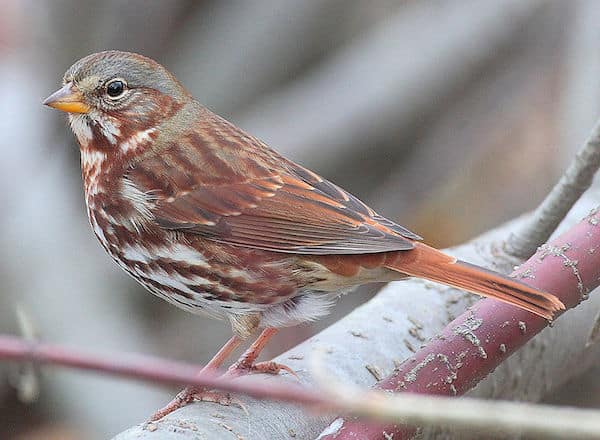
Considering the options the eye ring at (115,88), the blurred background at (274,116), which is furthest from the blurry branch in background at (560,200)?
the blurred background at (274,116)

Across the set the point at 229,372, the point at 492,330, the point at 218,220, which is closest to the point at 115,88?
the point at 218,220

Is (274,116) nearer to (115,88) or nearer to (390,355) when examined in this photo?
(115,88)

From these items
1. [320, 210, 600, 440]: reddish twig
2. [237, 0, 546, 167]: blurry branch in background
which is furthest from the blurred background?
[320, 210, 600, 440]: reddish twig

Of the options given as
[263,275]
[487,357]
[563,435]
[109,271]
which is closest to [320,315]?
[263,275]

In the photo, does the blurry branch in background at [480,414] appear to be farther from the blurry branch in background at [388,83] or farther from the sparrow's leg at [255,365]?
the blurry branch in background at [388,83]

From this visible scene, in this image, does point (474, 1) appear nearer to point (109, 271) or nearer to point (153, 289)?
point (109, 271)

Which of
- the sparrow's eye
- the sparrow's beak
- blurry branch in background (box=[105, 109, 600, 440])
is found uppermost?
the sparrow's eye

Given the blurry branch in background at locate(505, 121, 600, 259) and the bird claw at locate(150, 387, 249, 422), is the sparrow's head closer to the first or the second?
the bird claw at locate(150, 387, 249, 422)
